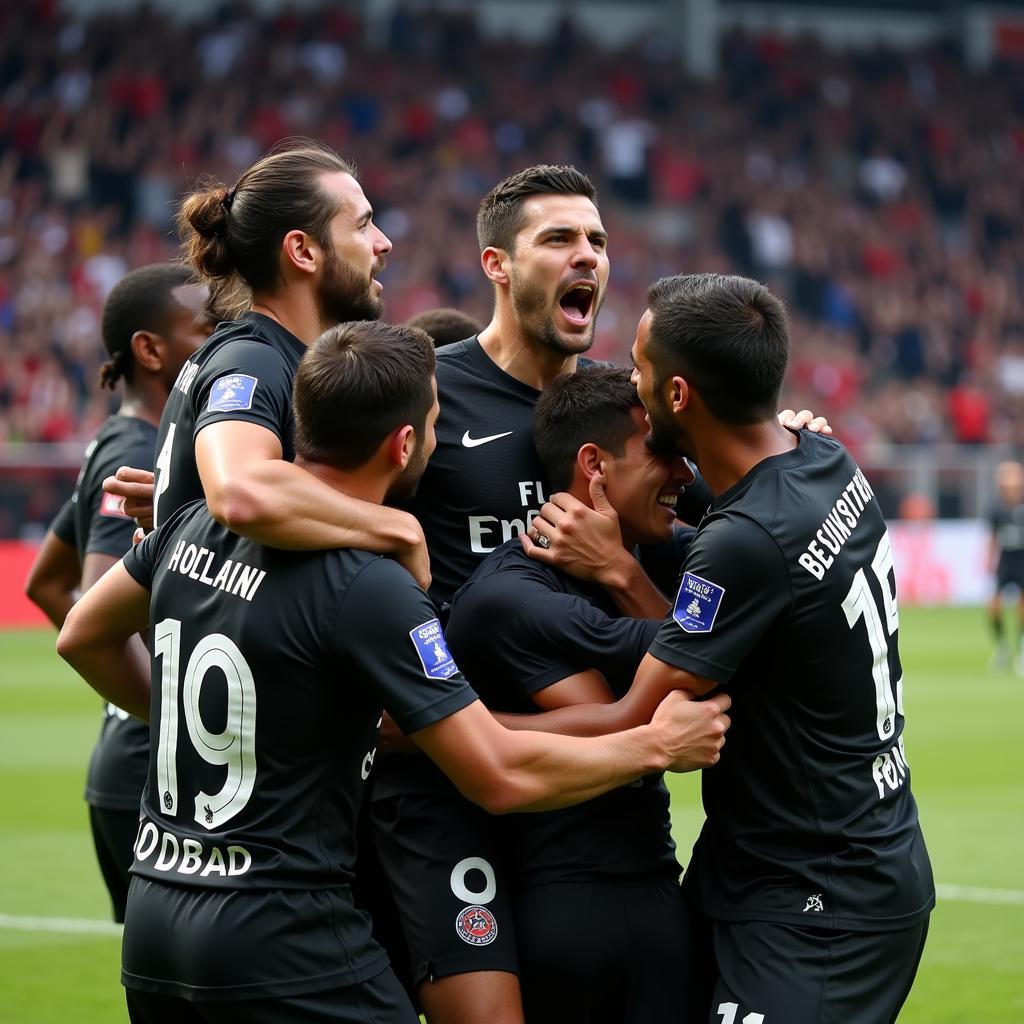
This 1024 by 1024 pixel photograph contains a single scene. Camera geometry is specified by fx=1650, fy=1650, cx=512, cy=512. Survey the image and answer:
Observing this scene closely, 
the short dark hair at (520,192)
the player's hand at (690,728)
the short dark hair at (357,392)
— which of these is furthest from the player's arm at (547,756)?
the short dark hair at (520,192)

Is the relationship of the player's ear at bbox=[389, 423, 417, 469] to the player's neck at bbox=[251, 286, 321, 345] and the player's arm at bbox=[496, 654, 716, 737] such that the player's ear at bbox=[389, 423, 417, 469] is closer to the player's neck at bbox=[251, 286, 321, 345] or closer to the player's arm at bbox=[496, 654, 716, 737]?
the player's arm at bbox=[496, 654, 716, 737]

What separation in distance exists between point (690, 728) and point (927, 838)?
258 inches

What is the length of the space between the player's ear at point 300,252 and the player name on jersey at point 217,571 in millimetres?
1111

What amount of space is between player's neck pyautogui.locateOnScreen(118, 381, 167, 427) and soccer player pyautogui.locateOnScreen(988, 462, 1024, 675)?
48.5 ft

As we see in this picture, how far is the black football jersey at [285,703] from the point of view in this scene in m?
3.38

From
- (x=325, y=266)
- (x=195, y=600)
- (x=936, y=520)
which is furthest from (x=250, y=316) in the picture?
(x=936, y=520)

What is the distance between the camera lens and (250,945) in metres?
3.32

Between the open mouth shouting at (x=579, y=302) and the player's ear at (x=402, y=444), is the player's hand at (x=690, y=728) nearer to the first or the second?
the player's ear at (x=402, y=444)

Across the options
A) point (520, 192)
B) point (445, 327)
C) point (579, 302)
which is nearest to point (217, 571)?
point (579, 302)

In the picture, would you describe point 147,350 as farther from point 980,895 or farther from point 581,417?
point 980,895

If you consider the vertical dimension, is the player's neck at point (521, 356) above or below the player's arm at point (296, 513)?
above

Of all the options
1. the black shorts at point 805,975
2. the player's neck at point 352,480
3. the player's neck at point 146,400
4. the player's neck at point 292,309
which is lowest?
the black shorts at point 805,975

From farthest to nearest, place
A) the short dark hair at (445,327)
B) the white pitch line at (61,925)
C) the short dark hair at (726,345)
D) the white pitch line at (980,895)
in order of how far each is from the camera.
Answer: the white pitch line at (980,895) → the white pitch line at (61,925) → the short dark hair at (445,327) → the short dark hair at (726,345)

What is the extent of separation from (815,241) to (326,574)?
30.3m
